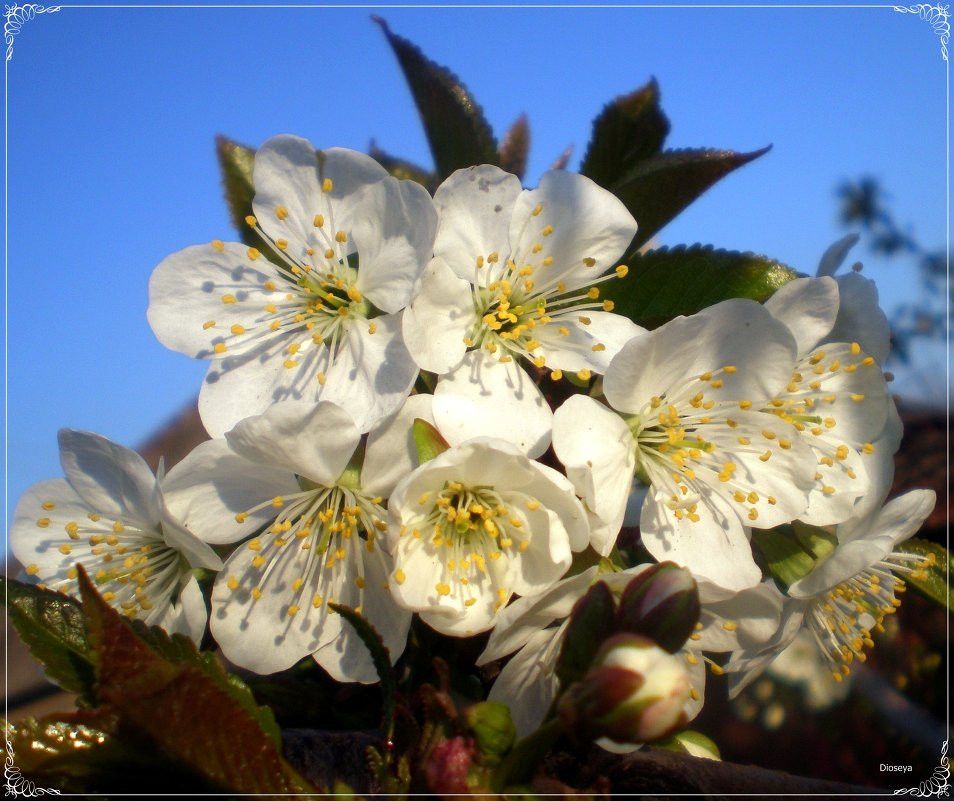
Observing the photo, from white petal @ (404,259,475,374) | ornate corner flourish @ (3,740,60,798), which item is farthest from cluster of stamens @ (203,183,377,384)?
ornate corner flourish @ (3,740,60,798)

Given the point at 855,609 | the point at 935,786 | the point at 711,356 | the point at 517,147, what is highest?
the point at 517,147

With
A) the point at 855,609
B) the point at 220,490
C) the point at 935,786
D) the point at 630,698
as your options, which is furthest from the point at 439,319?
the point at 935,786

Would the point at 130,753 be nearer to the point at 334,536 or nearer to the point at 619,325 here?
the point at 334,536

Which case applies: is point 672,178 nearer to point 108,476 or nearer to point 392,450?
point 392,450

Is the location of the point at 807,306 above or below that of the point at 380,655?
above

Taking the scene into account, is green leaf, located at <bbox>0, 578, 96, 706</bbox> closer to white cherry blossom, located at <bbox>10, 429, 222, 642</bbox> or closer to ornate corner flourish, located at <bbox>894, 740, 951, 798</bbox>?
white cherry blossom, located at <bbox>10, 429, 222, 642</bbox>

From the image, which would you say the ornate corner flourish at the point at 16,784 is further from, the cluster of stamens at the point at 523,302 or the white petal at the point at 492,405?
the cluster of stamens at the point at 523,302
